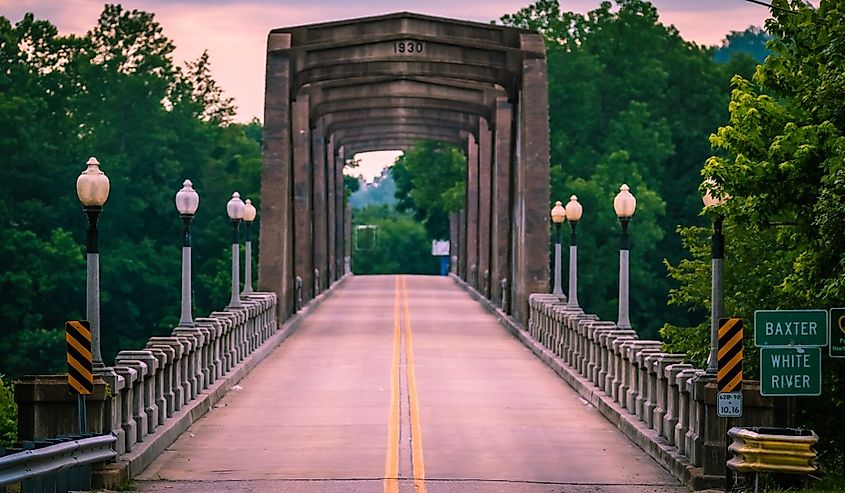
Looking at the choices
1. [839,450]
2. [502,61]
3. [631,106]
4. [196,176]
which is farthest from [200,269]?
[839,450]

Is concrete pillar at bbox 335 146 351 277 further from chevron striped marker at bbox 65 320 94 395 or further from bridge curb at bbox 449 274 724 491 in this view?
chevron striped marker at bbox 65 320 94 395

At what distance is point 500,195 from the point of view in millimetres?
58688

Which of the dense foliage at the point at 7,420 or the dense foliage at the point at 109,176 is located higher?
the dense foliage at the point at 109,176

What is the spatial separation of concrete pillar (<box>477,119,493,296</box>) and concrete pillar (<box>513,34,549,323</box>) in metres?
18.9

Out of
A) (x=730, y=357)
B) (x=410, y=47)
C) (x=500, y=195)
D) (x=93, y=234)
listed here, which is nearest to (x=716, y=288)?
(x=730, y=357)

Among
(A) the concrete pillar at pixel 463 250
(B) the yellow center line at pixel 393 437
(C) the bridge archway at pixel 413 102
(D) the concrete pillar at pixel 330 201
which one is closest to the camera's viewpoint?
(B) the yellow center line at pixel 393 437

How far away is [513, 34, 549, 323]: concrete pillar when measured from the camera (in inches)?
1837

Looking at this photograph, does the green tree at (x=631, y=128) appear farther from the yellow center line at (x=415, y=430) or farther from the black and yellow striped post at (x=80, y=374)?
the black and yellow striped post at (x=80, y=374)

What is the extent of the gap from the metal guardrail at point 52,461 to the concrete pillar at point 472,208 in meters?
59.0

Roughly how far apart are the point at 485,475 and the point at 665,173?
→ 3432 inches

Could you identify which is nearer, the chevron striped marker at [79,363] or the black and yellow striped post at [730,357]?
the chevron striped marker at [79,363]

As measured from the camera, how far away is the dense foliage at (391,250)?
6219 inches

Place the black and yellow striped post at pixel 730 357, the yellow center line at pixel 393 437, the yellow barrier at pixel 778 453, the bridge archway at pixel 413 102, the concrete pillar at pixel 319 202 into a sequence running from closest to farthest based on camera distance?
the yellow barrier at pixel 778 453 < the black and yellow striped post at pixel 730 357 < the yellow center line at pixel 393 437 < the bridge archway at pixel 413 102 < the concrete pillar at pixel 319 202

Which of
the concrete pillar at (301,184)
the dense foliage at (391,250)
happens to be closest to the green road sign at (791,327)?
the concrete pillar at (301,184)
